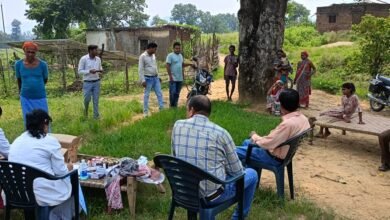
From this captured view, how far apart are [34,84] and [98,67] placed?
2.46 meters

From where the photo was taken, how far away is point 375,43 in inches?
524

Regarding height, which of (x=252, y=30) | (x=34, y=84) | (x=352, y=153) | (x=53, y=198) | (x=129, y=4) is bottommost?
(x=352, y=153)

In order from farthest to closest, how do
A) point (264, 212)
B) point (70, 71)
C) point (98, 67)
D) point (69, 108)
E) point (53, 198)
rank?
point (70, 71) → point (69, 108) → point (98, 67) → point (264, 212) → point (53, 198)

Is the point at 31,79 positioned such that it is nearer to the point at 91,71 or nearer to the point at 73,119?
the point at 91,71

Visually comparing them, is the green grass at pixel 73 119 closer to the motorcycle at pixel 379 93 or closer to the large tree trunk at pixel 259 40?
the large tree trunk at pixel 259 40

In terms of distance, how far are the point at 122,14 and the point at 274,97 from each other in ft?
137

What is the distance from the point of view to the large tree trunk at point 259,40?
35.3 feet

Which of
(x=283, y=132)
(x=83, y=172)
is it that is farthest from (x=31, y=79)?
(x=283, y=132)

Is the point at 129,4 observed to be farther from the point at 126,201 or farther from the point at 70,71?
the point at 126,201

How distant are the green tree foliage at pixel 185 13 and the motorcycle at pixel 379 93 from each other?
97.4m

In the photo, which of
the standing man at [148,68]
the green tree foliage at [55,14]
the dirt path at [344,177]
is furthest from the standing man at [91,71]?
the green tree foliage at [55,14]

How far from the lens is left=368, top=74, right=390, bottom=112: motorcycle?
11200 millimetres

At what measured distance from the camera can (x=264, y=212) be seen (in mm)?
4621

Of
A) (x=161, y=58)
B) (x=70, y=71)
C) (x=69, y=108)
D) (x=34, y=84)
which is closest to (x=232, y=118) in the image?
(x=34, y=84)
